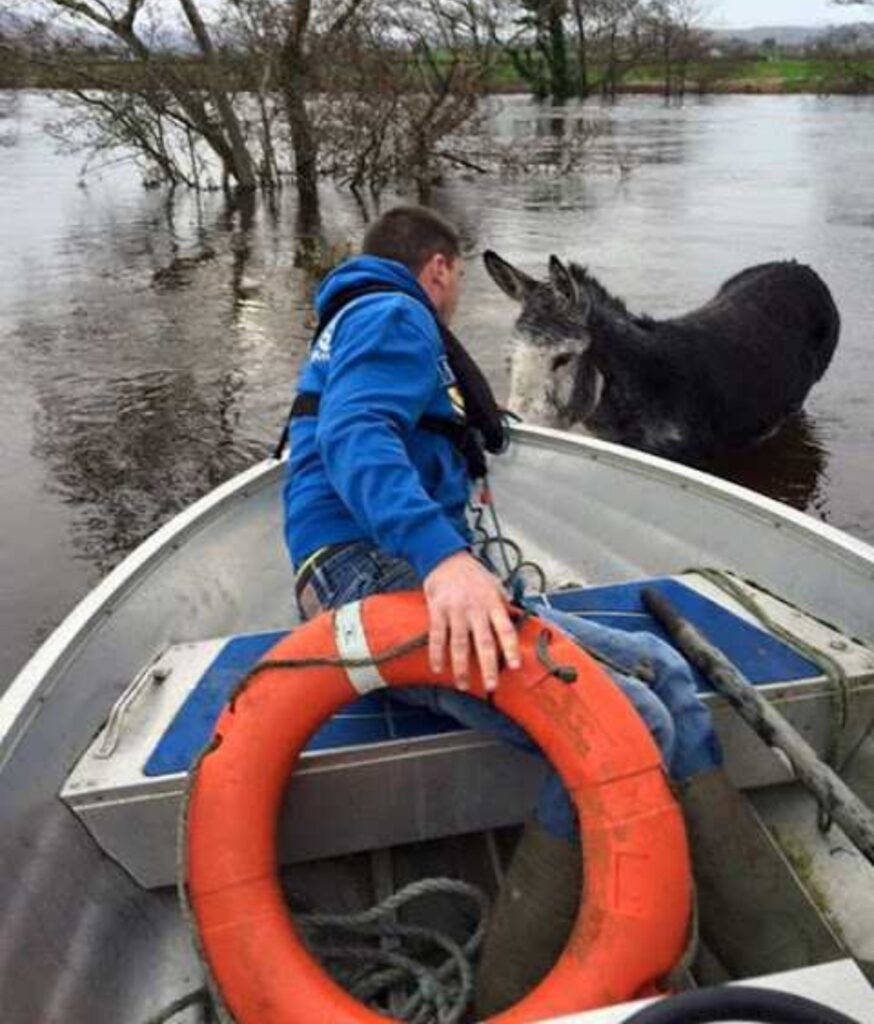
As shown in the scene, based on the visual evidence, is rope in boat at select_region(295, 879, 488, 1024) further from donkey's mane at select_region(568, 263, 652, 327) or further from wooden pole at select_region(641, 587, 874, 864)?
donkey's mane at select_region(568, 263, 652, 327)

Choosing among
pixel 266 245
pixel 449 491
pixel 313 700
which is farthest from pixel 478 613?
pixel 266 245

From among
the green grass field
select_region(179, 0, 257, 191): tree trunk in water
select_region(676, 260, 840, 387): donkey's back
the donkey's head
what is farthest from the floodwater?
the green grass field

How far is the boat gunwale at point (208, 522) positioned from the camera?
2627 mm

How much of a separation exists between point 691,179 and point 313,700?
20104 millimetres

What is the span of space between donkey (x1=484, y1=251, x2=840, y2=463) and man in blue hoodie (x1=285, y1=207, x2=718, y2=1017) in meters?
2.51

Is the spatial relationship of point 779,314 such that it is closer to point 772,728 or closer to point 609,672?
point 772,728

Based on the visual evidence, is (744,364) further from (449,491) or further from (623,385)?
(449,491)

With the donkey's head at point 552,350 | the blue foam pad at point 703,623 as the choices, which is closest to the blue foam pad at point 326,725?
the blue foam pad at point 703,623

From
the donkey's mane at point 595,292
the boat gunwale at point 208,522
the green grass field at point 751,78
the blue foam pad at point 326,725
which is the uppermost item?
the green grass field at point 751,78

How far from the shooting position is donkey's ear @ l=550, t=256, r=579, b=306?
5.33 meters

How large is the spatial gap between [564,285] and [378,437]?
3.35 metres

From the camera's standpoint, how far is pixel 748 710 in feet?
8.11

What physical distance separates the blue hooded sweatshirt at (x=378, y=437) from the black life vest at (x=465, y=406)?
0.02 m

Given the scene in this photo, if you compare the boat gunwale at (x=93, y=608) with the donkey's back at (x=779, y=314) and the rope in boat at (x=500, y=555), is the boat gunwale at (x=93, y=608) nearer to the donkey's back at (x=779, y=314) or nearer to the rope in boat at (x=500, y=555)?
the rope in boat at (x=500, y=555)
